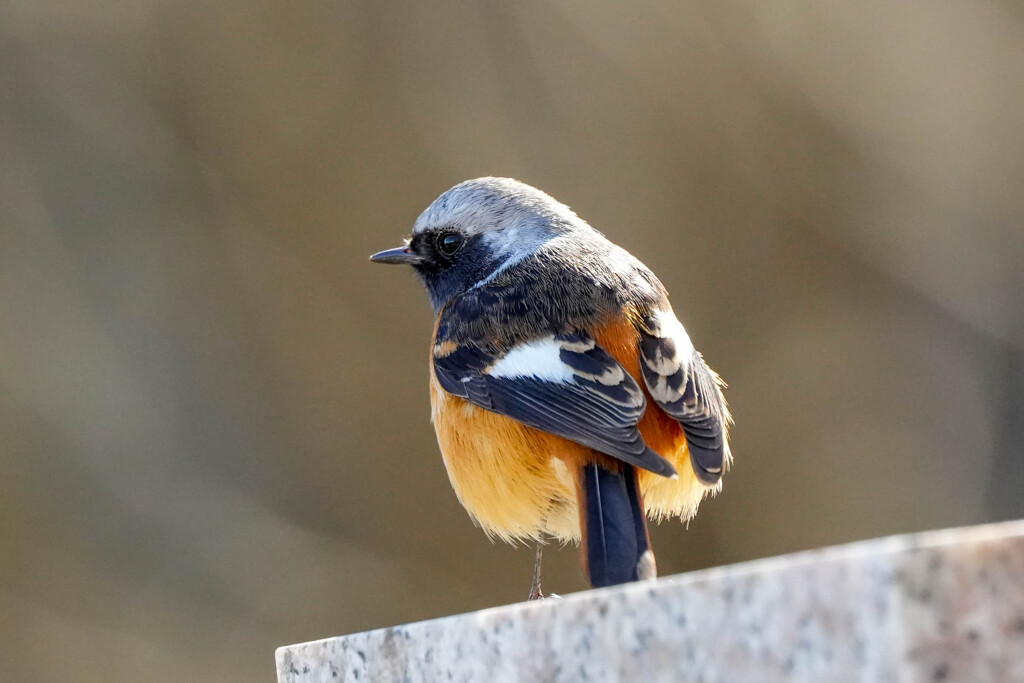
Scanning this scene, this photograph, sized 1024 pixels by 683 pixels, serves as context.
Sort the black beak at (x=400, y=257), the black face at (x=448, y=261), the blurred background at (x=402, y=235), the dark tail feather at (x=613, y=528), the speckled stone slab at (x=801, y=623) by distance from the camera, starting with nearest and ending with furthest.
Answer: the speckled stone slab at (x=801, y=623) → the dark tail feather at (x=613, y=528) → the black face at (x=448, y=261) → the black beak at (x=400, y=257) → the blurred background at (x=402, y=235)

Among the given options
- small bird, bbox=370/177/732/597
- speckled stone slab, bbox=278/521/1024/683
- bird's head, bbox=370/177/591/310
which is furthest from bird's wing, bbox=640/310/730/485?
speckled stone slab, bbox=278/521/1024/683

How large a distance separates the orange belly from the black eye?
760 mm

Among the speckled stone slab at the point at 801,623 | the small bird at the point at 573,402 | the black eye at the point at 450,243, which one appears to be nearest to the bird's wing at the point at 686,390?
the small bird at the point at 573,402

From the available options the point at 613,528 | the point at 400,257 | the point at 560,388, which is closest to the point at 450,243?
the point at 400,257

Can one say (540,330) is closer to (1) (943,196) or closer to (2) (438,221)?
(2) (438,221)

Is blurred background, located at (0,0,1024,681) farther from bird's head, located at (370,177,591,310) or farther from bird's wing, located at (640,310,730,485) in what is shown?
bird's wing, located at (640,310,730,485)

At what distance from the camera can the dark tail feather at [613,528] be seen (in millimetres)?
2482

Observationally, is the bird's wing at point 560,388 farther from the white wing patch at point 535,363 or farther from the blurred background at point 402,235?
the blurred background at point 402,235

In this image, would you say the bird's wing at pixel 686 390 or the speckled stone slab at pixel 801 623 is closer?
the speckled stone slab at pixel 801 623

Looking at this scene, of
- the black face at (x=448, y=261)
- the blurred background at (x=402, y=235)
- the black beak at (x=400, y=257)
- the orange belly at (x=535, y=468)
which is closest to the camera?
the orange belly at (x=535, y=468)

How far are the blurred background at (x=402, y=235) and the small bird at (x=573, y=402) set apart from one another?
3.17 metres

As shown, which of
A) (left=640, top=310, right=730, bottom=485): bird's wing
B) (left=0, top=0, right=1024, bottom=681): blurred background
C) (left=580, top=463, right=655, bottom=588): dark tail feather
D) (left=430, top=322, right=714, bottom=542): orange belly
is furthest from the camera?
(left=0, top=0, right=1024, bottom=681): blurred background

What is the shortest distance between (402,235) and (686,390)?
4210mm

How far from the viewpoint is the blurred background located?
6.78 meters
